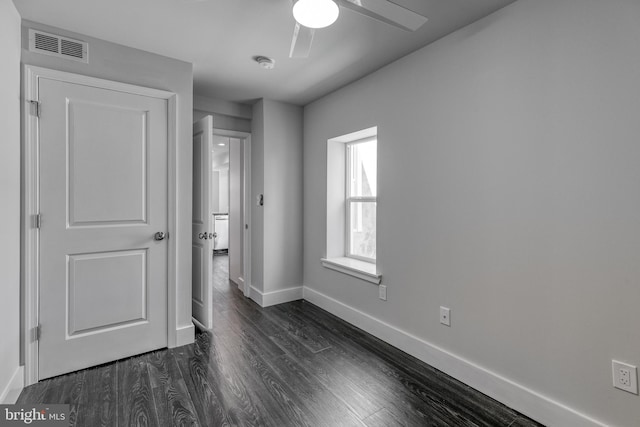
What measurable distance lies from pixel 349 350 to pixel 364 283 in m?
0.66

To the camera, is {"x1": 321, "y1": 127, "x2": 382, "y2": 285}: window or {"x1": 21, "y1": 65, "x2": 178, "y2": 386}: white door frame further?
{"x1": 321, "y1": 127, "x2": 382, "y2": 285}: window

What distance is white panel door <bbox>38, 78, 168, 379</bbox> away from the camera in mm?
2145

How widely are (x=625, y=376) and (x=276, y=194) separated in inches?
124

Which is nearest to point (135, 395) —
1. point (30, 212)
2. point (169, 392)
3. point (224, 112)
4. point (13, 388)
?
point (169, 392)

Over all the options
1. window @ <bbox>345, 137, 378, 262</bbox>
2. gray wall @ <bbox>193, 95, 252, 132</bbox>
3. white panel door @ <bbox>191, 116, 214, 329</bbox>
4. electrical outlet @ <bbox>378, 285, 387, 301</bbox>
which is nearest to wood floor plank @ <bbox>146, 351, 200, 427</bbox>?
white panel door @ <bbox>191, 116, 214, 329</bbox>

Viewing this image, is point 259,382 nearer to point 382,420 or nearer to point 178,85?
point 382,420

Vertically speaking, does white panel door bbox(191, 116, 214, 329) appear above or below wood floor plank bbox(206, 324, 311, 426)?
above

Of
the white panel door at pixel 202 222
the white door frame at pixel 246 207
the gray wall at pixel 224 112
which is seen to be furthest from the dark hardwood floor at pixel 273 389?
the gray wall at pixel 224 112

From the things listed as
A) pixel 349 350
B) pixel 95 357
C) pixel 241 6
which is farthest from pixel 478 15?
pixel 95 357

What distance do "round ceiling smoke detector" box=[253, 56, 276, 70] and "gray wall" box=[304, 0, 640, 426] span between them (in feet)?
3.26

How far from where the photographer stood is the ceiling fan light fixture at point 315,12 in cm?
154

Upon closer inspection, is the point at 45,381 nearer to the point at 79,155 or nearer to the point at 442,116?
the point at 79,155

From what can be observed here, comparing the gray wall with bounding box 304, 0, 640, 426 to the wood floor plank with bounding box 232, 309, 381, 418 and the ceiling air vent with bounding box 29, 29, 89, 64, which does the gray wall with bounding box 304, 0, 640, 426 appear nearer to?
the wood floor plank with bounding box 232, 309, 381, 418

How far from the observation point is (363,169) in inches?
133
